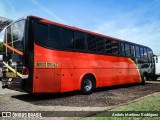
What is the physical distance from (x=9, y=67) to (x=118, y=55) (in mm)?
7167

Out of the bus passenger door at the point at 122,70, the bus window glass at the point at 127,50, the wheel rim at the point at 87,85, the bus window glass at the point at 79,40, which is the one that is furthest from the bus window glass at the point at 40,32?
the bus window glass at the point at 127,50

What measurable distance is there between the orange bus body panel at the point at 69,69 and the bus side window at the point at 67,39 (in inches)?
12.6

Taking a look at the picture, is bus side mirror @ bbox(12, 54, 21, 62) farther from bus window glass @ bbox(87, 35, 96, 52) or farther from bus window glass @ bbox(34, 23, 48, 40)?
bus window glass @ bbox(87, 35, 96, 52)

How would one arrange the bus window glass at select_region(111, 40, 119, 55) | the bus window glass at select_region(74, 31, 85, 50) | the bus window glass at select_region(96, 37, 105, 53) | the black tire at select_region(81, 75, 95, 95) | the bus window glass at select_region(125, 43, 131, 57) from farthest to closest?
the bus window glass at select_region(125, 43, 131, 57) → the bus window glass at select_region(111, 40, 119, 55) → the bus window glass at select_region(96, 37, 105, 53) → the black tire at select_region(81, 75, 95, 95) → the bus window glass at select_region(74, 31, 85, 50)

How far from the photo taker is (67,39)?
34.2ft

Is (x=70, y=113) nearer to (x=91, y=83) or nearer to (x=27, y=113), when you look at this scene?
(x=27, y=113)

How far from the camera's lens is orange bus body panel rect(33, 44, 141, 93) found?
9031mm

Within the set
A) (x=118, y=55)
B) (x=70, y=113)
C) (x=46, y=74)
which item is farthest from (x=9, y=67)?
(x=118, y=55)

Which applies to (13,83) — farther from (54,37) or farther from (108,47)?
(108,47)

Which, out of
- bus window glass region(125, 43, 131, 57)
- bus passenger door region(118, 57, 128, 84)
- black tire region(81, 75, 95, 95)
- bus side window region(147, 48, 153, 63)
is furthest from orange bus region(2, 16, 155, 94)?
bus side window region(147, 48, 153, 63)

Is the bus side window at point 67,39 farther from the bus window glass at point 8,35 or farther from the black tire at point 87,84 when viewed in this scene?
the bus window glass at point 8,35

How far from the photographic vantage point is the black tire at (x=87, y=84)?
11.2 meters

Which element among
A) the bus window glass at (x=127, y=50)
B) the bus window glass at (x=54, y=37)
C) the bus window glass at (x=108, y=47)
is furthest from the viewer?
the bus window glass at (x=127, y=50)

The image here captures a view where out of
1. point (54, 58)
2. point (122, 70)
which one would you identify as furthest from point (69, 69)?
point (122, 70)
